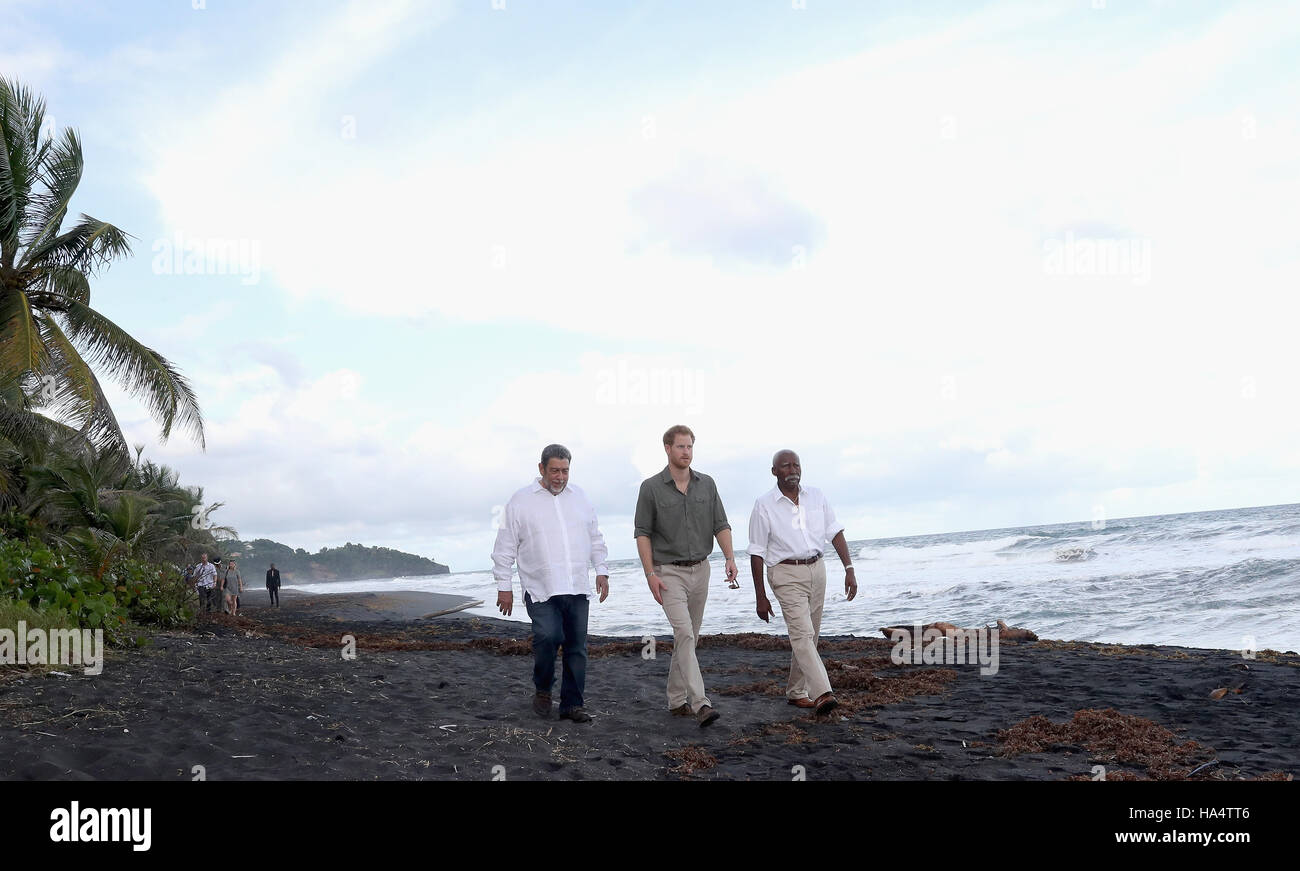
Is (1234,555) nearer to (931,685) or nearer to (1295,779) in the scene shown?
(931,685)

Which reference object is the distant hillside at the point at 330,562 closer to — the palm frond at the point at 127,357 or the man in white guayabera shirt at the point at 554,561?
the palm frond at the point at 127,357

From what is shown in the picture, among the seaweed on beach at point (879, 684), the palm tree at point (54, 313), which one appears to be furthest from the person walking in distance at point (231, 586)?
the seaweed on beach at point (879, 684)

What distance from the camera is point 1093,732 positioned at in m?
6.38

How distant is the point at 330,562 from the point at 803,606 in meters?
152

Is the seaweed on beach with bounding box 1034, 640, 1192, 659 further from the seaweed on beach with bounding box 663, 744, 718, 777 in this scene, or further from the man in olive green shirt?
the seaweed on beach with bounding box 663, 744, 718, 777

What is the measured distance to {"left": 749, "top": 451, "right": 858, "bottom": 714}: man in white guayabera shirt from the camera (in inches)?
278

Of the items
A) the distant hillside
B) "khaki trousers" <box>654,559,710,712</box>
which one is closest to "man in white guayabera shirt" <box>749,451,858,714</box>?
"khaki trousers" <box>654,559,710,712</box>

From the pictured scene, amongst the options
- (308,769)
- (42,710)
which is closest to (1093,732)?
(308,769)

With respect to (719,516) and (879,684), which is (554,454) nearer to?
(719,516)

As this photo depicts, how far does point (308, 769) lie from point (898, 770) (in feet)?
11.6

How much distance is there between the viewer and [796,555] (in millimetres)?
7148

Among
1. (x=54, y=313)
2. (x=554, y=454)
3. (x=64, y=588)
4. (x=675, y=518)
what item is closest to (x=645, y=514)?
(x=675, y=518)

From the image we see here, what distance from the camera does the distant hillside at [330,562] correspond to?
138375mm

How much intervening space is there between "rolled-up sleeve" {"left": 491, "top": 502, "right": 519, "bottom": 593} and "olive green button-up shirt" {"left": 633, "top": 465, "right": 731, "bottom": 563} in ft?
3.14
